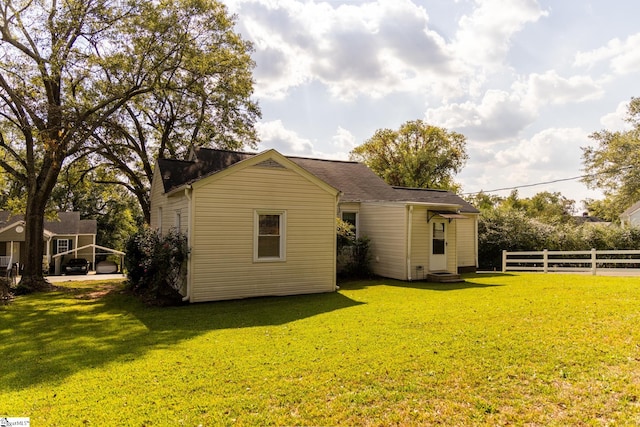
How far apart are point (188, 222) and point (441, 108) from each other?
768 inches

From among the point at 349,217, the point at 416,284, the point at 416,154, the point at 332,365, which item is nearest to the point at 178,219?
the point at 349,217

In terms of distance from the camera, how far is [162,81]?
1853cm

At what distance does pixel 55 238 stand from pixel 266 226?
2546 centimetres

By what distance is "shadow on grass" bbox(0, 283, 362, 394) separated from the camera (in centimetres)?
527

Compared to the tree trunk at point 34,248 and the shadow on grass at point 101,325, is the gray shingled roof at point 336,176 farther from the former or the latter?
the tree trunk at point 34,248

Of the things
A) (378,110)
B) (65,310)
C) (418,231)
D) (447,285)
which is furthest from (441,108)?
(65,310)

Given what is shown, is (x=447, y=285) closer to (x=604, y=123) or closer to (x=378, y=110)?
(x=378, y=110)

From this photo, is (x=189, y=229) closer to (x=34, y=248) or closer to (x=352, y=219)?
(x=352, y=219)

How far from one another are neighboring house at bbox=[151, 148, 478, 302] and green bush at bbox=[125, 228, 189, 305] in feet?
1.27

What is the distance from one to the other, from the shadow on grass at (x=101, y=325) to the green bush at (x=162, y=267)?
571 millimetres

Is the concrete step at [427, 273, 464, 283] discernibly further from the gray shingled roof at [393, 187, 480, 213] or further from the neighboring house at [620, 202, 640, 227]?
the neighboring house at [620, 202, 640, 227]

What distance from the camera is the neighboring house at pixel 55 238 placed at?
23828 mm

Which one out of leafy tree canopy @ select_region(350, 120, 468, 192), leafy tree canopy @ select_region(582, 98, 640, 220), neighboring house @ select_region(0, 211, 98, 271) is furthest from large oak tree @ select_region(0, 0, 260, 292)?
leafy tree canopy @ select_region(582, 98, 640, 220)

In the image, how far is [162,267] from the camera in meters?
9.66
